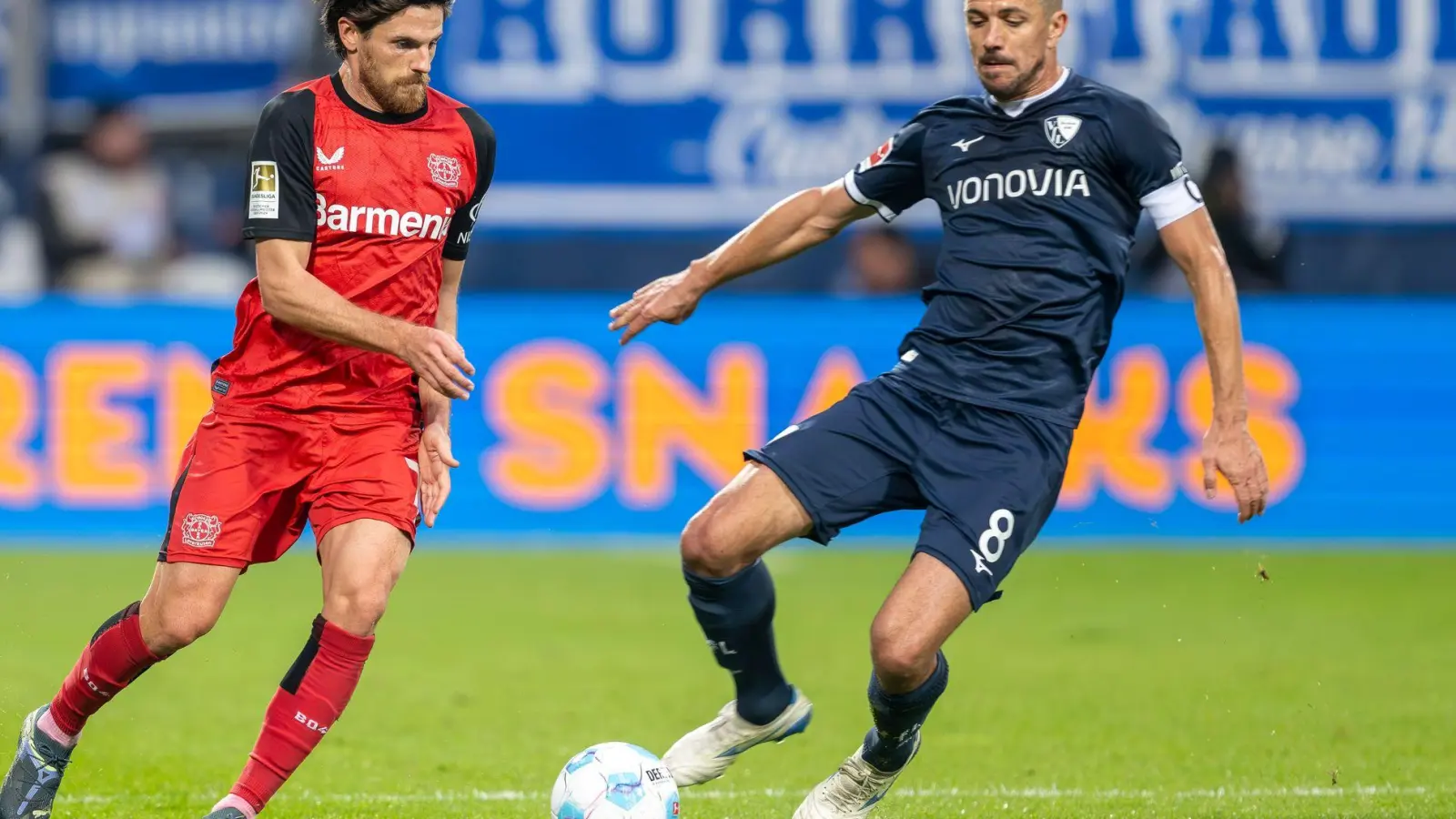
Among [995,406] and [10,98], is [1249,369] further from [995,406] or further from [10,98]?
[10,98]

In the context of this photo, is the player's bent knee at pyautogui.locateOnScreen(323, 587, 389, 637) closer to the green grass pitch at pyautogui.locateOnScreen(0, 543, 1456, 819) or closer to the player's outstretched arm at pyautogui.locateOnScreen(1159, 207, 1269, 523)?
the green grass pitch at pyautogui.locateOnScreen(0, 543, 1456, 819)

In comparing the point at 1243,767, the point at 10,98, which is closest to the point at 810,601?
the point at 1243,767

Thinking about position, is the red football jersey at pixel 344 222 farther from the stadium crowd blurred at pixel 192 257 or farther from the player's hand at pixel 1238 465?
the stadium crowd blurred at pixel 192 257

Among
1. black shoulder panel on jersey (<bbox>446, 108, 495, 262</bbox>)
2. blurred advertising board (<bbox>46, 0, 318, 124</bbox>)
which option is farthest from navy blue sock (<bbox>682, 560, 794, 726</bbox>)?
blurred advertising board (<bbox>46, 0, 318, 124</bbox>)

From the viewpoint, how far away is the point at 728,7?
12539mm

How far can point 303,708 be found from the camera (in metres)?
4.75

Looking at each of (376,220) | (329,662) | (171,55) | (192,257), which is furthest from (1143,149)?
(171,55)

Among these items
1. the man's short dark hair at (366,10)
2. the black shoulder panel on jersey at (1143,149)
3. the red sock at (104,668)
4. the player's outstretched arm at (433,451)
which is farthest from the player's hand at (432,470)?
the black shoulder panel on jersey at (1143,149)

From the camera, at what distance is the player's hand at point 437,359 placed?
4.66 m

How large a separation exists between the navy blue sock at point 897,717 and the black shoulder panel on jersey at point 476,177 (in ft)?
5.39

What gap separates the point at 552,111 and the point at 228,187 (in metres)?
3.27

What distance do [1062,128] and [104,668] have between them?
2.90m

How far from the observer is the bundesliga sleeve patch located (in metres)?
4.83

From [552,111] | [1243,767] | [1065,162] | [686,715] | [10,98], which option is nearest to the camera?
[1065,162]
